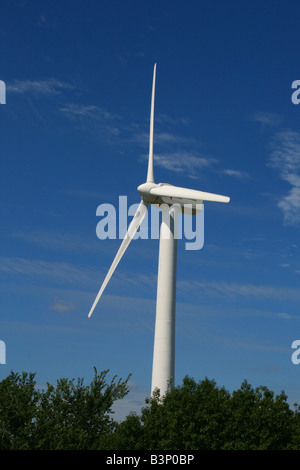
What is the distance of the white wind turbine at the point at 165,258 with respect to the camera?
56469 mm

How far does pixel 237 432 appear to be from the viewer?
52438 millimetres

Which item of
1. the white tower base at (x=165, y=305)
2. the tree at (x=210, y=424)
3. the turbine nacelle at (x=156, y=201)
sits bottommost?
the tree at (x=210, y=424)

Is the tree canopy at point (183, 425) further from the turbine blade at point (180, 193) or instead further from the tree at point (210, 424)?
the turbine blade at point (180, 193)

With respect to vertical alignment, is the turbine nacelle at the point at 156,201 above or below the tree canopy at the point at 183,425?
above

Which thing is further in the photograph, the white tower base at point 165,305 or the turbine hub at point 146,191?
the turbine hub at point 146,191

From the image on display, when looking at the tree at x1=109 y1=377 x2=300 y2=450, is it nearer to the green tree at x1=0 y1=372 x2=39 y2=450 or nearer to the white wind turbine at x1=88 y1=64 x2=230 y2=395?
the white wind turbine at x1=88 y1=64 x2=230 y2=395

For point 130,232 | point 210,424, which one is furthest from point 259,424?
point 130,232

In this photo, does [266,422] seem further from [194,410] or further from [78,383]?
[78,383]

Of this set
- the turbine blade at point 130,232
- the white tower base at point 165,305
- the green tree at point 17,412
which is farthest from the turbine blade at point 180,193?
the green tree at point 17,412

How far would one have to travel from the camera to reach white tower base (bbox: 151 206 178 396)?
56.4 m

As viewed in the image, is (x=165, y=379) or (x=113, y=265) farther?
(x=113, y=265)
